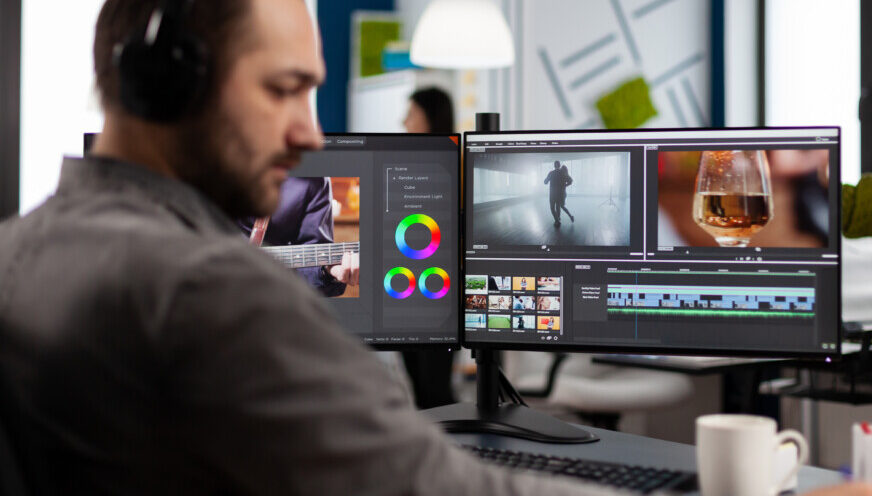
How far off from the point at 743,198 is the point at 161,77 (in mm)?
938

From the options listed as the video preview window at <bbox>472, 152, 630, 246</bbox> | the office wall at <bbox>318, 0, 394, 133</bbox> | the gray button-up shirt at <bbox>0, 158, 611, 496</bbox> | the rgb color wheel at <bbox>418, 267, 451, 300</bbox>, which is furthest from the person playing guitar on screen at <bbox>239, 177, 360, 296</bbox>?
the office wall at <bbox>318, 0, 394, 133</bbox>

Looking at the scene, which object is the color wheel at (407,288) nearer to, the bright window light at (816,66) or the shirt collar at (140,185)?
the shirt collar at (140,185)

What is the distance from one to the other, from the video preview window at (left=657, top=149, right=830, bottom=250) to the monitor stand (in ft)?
1.04

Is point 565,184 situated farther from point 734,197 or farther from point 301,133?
point 301,133

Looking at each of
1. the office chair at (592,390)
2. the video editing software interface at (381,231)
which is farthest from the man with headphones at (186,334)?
the office chair at (592,390)

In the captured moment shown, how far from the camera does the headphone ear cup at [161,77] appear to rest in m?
0.69

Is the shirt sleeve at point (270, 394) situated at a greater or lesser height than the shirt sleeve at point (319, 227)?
lesser

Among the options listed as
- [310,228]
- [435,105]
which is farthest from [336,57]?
[310,228]

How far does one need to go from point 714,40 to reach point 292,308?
486 cm

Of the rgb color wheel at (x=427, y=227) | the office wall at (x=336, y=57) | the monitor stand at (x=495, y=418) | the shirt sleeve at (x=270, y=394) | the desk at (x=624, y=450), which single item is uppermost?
the office wall at (x=336, y=57)

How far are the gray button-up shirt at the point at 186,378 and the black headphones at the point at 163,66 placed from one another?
0.10m

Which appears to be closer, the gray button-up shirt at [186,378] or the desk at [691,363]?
the gray button-up shirt at [186,378]

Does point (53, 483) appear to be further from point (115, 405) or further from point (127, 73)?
point (127, 73)

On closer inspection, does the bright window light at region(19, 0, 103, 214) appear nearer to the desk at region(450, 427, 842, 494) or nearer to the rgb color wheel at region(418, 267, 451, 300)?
the rgb color wheel at region(418, 267, 451, 300)
